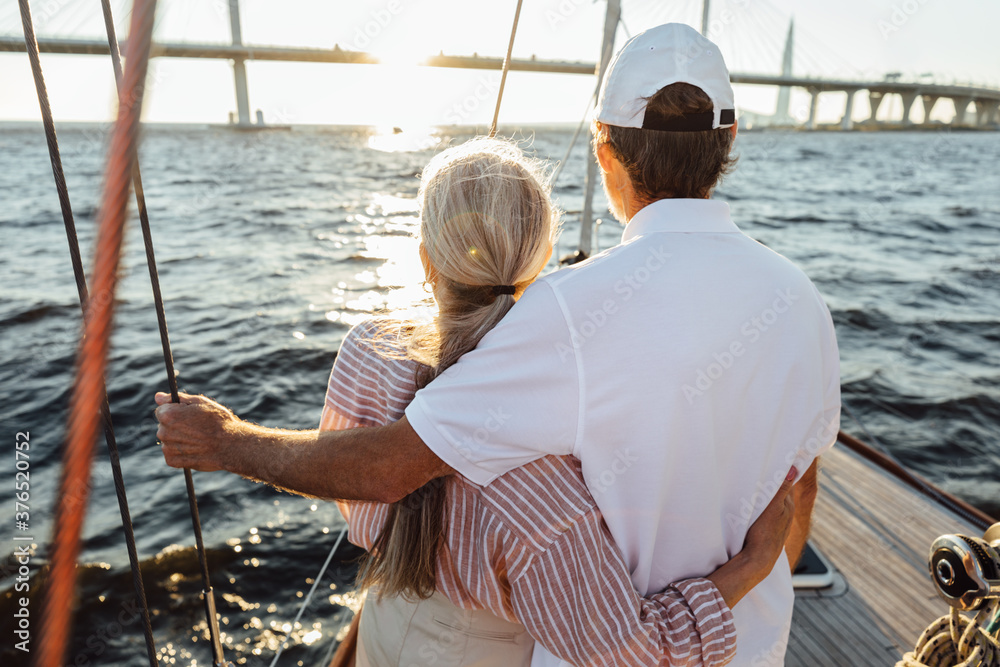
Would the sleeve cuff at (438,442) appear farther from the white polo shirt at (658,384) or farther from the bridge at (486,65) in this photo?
the bridge at (486,65)

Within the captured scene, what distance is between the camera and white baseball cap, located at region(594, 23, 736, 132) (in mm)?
918

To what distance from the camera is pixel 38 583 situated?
12.1 feet

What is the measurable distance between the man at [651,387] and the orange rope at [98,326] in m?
0.19

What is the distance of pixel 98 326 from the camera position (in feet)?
2.21

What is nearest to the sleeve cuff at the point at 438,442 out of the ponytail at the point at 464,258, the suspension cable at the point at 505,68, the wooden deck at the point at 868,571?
the ponytail at the point at 464,258

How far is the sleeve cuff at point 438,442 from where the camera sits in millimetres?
804

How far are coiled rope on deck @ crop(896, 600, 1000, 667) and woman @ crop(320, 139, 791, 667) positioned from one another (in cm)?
53

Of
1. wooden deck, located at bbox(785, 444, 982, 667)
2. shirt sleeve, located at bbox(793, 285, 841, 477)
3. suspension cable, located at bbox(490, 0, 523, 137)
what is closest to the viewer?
shirt sleeve, located at bbox(793, 285, 841, 477)

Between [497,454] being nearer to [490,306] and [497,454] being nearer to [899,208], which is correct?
[490,306]

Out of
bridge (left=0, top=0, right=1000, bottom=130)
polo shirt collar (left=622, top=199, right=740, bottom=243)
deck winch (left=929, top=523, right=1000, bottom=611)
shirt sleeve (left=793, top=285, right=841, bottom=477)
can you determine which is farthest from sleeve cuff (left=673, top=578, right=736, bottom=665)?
bridge (left=0, top=0, right=1000, bottom=130)

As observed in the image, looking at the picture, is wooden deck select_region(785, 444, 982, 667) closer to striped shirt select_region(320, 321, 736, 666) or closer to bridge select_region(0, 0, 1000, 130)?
striped shirt select_region(320, 321, 736, 666)

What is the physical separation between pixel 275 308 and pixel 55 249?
5.86m

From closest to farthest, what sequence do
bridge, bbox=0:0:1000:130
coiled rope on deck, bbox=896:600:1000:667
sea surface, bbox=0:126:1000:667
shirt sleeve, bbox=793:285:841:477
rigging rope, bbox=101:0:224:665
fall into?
rigging rope, bbox=101:0:224:665, shirt sleeve, bbox=793:285:841:477, coiled rope on deck, bbox=896:600:1000:667, sea surface, bbox=0:126:1000:667, bridge, bbox=0:0:1000:130

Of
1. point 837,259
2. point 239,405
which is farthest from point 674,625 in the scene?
point 837,259
